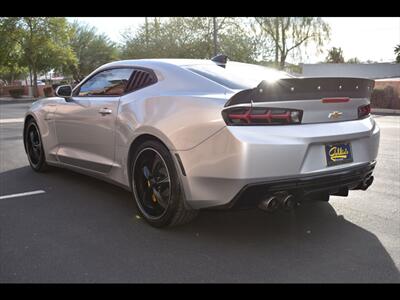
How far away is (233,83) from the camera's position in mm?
3854

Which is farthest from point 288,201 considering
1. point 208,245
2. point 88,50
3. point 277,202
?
point 88,50

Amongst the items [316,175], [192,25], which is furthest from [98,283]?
[192,25]

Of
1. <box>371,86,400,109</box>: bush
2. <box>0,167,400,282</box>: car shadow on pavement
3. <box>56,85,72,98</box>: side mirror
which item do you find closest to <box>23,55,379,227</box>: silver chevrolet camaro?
<box>0,167,400,282</box>: car shadow on pavement

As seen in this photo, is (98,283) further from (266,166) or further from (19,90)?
(19,90)

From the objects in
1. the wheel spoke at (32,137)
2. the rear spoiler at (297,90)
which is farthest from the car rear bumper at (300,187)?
the wheel spoke at (32,137)

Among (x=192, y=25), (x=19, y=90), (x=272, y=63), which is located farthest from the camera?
(x=19, y=90)

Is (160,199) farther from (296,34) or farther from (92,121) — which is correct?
(296,34)

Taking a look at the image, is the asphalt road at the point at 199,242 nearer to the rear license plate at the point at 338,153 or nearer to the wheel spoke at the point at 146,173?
the wheel spoke at the point at 146,173

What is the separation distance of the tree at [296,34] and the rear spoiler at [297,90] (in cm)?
3825

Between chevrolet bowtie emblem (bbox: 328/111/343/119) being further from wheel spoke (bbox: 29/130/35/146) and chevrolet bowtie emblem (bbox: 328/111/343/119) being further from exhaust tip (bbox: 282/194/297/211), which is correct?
wheel spoke (bbox: 29/130/35/146)

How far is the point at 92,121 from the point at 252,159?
7.14ft

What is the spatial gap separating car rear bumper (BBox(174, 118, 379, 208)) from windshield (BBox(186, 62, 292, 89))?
1.74ft

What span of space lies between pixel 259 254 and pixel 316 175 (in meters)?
0.73

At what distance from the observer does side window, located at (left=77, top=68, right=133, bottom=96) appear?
4680 millimetres
